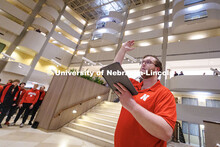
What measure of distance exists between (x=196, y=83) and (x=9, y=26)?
18700 mm

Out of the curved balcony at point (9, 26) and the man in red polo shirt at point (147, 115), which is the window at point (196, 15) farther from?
the curved balcony at point (9, 26)

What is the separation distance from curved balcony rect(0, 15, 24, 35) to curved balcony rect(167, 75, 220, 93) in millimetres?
17042

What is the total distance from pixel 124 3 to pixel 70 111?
17.4m

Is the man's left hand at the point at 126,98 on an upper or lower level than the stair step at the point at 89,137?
upper

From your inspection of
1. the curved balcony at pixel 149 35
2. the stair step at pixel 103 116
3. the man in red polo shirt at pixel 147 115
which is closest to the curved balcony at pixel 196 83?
the curved balcony at pixel 149 35

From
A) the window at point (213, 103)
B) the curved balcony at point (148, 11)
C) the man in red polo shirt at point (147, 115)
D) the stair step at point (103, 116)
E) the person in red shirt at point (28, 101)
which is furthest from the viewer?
the curved balcony at point (148, 11)

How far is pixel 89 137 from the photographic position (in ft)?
14.9

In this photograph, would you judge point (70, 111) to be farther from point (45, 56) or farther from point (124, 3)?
point (124, 3)

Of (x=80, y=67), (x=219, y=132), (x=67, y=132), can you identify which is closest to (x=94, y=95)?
(x=67, y=132)

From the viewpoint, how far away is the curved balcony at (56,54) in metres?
15.7

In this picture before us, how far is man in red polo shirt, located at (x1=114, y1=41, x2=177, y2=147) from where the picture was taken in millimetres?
722

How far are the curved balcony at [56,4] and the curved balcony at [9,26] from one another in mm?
5320

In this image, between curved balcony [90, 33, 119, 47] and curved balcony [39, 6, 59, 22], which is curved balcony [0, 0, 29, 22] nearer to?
curved balcony [39, 6, 59, 22]

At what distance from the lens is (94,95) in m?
7.40
